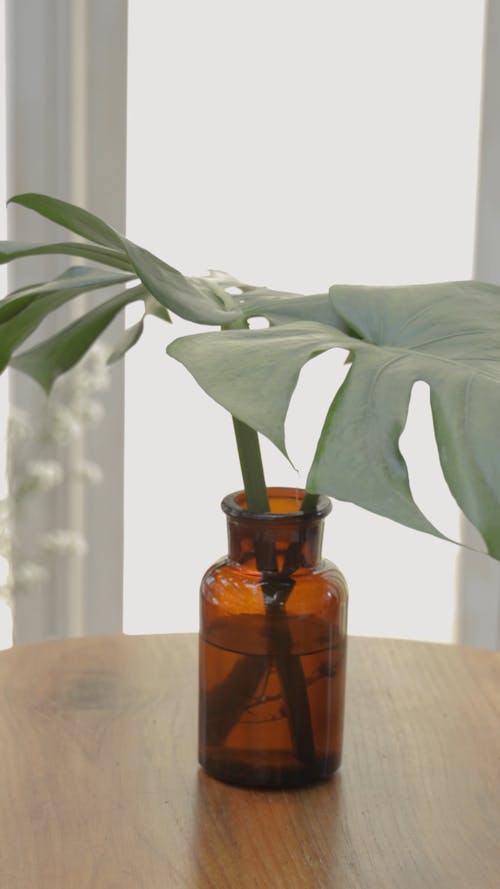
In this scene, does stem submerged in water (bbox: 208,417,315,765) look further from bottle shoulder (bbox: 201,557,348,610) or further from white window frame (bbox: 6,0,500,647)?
white window frame (bbox: 6,0,500,647)

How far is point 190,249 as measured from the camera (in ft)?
5.61

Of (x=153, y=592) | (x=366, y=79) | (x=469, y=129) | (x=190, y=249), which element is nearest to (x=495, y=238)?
(x=469, y=129)

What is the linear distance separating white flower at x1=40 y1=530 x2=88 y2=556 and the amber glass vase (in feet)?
2.80

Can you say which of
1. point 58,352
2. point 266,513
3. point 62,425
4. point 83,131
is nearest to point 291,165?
point 83,131

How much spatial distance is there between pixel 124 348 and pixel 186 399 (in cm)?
82

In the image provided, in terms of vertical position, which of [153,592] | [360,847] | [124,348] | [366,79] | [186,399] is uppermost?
[366,79]

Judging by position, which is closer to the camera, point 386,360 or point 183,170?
point 386,360

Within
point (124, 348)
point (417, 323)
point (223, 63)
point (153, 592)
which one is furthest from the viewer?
point (153, 592)

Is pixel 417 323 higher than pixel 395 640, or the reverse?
pixel 417 323

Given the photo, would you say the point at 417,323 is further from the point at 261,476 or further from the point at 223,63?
the point at 223,63

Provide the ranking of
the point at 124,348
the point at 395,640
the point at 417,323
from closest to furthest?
the point at 417,323 → the point at 124,348 → the point at 395,640

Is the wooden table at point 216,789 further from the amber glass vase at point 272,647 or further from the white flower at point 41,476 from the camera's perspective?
the white flower at point 41,476

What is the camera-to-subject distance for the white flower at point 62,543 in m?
1.65

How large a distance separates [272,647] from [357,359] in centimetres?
26
